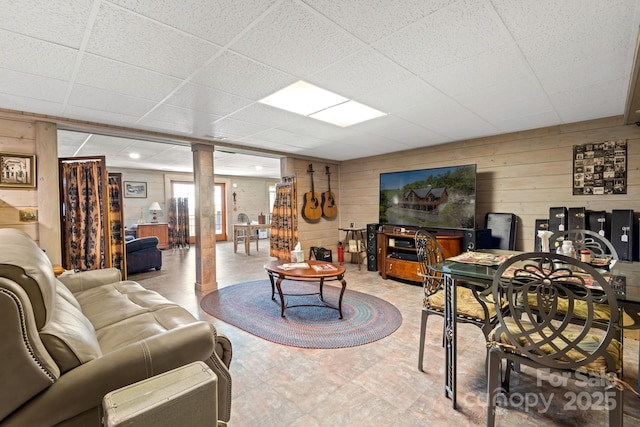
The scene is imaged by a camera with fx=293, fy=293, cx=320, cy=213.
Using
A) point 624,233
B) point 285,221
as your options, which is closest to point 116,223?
point 285,221

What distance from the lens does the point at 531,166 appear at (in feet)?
12.5

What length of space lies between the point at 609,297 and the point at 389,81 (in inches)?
74.2

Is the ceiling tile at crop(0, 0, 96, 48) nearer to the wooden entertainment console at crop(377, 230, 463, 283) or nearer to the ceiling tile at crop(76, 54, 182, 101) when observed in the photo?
the ceiling tile at crop(76, 54, 182, 101)

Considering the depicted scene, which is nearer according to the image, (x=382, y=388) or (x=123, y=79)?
(x=382, y=388)

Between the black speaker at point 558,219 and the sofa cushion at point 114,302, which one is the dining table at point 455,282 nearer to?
the black speaker at point 558,219

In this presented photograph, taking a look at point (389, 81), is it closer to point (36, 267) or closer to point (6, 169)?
point (36, 267)

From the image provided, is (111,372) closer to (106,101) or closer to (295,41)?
(295,41)

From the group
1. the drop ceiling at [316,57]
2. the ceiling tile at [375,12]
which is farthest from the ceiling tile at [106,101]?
the ceiling tile at [375,12]

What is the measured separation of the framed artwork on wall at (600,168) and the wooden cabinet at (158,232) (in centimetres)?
888

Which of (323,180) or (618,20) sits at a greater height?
(618,20)

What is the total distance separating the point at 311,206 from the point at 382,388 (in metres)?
4.08

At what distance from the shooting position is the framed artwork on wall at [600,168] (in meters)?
3.20

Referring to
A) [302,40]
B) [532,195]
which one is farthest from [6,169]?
[532,195]

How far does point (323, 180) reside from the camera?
6.10 m
